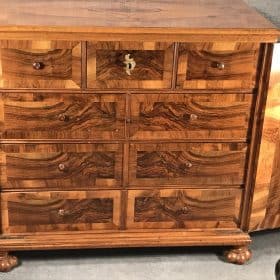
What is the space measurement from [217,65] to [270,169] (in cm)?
43

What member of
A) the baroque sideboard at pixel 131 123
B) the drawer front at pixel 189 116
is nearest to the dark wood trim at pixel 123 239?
the baroque sideboard at pixel 131 123

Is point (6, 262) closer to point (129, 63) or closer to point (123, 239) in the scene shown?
point (123, 239)

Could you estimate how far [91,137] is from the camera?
1841mm

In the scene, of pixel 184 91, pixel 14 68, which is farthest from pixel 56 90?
pixel 184 91

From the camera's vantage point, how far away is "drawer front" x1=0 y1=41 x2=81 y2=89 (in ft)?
5.60

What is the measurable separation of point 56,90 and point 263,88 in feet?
2.02

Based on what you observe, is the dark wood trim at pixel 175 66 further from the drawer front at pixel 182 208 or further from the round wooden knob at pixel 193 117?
the drawer front at pixel 182 208

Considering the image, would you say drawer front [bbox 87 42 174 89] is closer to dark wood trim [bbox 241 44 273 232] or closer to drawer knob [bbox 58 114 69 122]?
drawer knob [bbox 58 114 69 122]

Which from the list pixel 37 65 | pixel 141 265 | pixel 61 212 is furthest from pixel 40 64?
pixel 141 265

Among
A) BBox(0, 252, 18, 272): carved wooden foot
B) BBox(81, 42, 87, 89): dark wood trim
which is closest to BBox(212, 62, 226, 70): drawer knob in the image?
BBox(81, 42, 87, 89): dark wood trim

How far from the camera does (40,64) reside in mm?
1726

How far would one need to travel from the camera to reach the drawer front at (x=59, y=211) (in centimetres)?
191

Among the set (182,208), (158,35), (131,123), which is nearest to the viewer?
(158,35)

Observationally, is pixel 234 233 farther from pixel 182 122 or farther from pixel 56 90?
pixel 56 90
